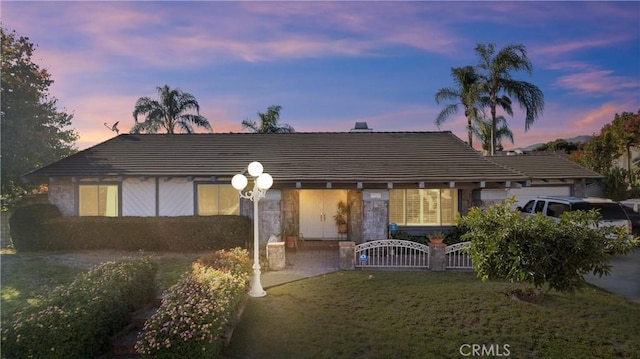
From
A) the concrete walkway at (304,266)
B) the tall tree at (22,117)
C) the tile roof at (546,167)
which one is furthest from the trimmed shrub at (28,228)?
the tile roof at (546,167)

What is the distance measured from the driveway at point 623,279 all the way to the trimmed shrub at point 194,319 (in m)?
8.88

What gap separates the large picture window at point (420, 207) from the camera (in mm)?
14281

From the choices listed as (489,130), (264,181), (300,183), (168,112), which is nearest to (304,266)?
(300,183)

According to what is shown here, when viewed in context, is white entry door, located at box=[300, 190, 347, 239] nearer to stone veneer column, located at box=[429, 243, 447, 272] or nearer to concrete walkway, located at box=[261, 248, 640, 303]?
concrete walkway, located at box=[261, 248, 640, 303]

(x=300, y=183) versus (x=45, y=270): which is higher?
(x=300, y=183)

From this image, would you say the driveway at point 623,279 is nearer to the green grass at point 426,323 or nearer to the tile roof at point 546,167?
the green grass at point 426,323

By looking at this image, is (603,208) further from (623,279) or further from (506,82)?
(506,82)

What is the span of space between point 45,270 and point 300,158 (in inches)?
385

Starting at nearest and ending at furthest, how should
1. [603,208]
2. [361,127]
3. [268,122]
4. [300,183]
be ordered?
[603,208], [300,183], [361,127], [268,122]

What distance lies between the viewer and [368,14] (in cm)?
1136

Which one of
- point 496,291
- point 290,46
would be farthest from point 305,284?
point 290,46

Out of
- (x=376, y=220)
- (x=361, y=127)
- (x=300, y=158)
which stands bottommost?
(x=376, y=220)

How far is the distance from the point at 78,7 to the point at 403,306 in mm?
12409

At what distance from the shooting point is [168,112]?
2945 centimetres
